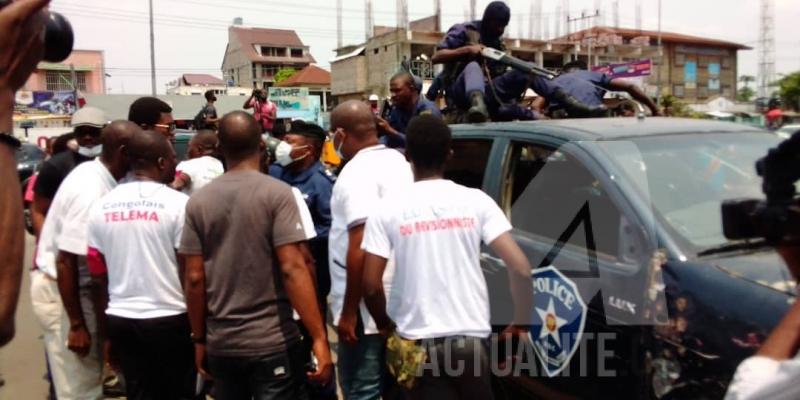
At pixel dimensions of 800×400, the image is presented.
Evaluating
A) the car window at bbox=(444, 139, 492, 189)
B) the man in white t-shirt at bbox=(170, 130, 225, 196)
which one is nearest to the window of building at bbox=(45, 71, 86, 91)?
the man in white t-shirt at bbox=(170, 130, 225, 196)

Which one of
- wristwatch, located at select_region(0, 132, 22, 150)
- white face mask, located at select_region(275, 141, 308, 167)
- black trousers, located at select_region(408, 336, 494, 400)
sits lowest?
black trousers, located at select_region(408, 336, 494, 400)

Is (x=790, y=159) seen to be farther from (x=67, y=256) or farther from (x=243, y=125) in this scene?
(x=67, y=256)

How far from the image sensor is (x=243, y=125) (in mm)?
2777

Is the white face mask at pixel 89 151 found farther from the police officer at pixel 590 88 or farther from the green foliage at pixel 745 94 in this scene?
the green foliage at pixel 745 94

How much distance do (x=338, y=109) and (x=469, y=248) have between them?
4.13 ft

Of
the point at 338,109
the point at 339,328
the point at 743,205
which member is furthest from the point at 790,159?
the point at 338,109

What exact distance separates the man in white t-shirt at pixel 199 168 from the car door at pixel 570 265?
7.77 feet

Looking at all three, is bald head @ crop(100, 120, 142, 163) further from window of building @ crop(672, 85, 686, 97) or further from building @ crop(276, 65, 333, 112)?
window of building @ crop(672, 85, 686, 97)

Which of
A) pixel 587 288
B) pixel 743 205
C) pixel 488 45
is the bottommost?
pixel 587 288

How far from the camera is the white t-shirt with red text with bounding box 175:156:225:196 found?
15.6ft

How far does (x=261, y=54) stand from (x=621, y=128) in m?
90.4

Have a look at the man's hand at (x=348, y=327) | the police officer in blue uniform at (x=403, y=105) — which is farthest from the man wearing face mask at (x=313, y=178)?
the man's hand at (x=348, y=327)

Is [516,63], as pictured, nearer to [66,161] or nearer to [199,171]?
[199,171]

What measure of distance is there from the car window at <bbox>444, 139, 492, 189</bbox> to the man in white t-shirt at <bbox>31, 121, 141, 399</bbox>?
6.04 ft
